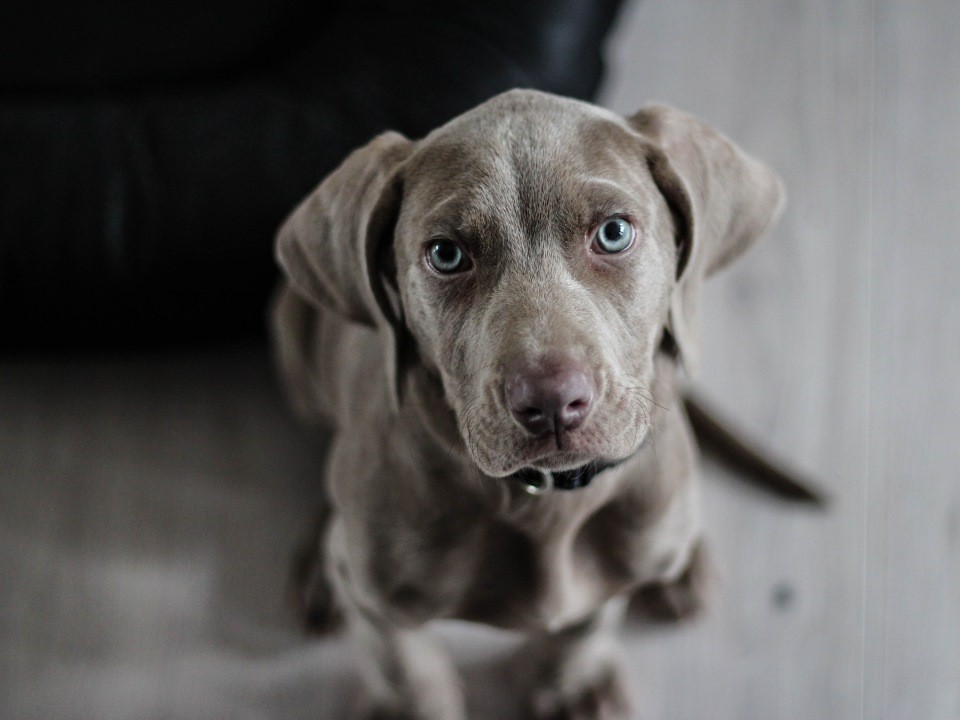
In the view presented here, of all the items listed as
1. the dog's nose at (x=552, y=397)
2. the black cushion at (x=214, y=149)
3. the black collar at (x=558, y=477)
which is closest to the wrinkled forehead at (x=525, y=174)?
the dog's nose at (x=552, y=397)

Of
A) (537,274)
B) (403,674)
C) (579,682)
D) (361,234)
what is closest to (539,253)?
(537,274)

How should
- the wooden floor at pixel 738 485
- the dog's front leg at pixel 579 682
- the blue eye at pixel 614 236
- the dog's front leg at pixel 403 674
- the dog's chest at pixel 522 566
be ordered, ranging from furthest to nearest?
the wooden floor at pixel 738 485 → the dog's front leg at pixel 579 682 → the dog's front leg at pixel 403 674 → the dog's chest at pixel 522 566 → the blue eye at pixel 614 236

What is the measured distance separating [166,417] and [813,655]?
5.07 ft

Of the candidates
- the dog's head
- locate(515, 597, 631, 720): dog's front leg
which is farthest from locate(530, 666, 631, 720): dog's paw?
the dog's head

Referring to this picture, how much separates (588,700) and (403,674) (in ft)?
1.34

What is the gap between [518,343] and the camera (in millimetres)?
1047

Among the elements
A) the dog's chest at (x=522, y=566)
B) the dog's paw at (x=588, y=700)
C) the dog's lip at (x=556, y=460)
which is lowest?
the dog's paw at (x=588, y=700)

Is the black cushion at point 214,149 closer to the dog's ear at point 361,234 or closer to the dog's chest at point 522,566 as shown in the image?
the dog's ear at point 361,234

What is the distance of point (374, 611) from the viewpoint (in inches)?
59.0

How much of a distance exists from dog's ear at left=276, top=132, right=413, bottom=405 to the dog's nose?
28 cm

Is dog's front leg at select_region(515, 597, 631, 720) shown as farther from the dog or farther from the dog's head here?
the dog's head

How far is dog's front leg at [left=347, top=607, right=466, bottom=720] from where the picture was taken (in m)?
1.61

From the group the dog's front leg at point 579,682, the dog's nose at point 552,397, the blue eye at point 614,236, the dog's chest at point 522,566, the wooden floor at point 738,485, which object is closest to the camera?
the dog's nose at point 552,397

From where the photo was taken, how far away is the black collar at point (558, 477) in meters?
1.20
